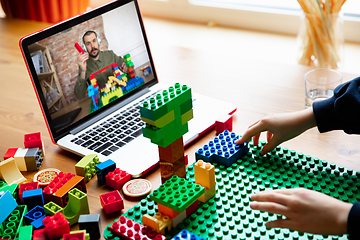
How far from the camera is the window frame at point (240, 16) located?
1.97 m

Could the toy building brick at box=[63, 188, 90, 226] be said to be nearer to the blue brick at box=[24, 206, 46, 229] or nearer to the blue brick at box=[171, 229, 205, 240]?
the blue brick at box=[24, 206, 46, 229]

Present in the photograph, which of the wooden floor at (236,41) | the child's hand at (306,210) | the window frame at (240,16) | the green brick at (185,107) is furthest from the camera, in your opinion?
the window frame at (240,16)

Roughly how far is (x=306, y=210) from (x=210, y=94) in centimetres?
56

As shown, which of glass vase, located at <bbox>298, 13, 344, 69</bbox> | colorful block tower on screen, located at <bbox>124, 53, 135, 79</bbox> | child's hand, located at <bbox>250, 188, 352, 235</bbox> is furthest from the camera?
glass vase, located at <bbox>298, 13, 344, 69</bbox>

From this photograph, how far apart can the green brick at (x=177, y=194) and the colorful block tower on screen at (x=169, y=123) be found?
0.05 m

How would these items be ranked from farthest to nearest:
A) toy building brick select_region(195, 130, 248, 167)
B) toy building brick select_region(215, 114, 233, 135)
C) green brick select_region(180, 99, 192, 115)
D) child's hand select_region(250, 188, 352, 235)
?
toy building brick select_region(215, 114, 233, 135) → toy building brick select_region(195, 130, 248, 167) → green brick select_region(180, 99, 192, 115) → child's hand select_region(250, 188, 352, 235)

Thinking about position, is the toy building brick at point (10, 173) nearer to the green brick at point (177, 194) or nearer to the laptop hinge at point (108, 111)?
the laptop hinge at point (108, 111)

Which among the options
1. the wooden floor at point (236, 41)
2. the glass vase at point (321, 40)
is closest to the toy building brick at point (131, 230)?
the glass vase at point (321, 40)

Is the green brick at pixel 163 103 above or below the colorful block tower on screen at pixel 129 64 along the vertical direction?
above

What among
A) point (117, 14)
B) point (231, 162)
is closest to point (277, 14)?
point (117, 14)

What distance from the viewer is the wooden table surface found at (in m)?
0.90

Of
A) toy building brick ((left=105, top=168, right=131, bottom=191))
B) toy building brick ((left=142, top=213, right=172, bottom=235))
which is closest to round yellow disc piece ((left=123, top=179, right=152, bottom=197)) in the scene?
toy building brick ((left=105, top=168, right=131, bottom=191))

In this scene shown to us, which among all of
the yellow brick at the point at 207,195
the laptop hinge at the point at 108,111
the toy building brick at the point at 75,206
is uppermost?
the laptop hinge at the point at 108,111

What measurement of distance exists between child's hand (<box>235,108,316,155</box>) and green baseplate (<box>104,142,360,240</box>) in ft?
0.08
